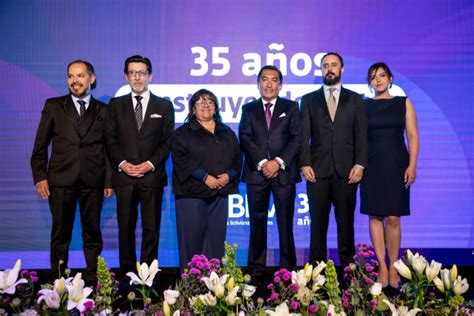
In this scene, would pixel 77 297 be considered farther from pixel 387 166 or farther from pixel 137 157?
pixel 387 166

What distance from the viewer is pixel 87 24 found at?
4.70 meters

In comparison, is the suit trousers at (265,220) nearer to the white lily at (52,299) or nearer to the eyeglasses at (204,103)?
the eyeglasses at (204,103)

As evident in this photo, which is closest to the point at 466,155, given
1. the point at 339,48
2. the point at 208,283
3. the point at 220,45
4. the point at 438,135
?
the point at 438,135

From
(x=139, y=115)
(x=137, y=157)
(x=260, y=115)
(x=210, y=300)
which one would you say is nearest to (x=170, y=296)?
(x=210, y=300)

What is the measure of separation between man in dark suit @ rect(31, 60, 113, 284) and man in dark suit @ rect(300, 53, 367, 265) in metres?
1.46

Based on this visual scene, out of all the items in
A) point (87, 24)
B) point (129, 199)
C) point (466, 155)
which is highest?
point (87, 24)

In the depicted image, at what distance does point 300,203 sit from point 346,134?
1.05 metres

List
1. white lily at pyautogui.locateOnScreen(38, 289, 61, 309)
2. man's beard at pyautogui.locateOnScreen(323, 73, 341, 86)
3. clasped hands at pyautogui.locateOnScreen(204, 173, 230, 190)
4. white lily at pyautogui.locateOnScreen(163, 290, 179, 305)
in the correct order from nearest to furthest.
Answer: white lily at pyautogui.locateOnScreen(38, 289, 61, 309) → white lily at pyautogui.locateOnScreen(163, 290, 179, 305) → clasped hands at pyautogui.locateOnScreen(204, 173, 230, 190) → man's beard at pyautogui.locateOnScreen(323, 73, 341, 86)

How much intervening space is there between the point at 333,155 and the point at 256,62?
1.31m

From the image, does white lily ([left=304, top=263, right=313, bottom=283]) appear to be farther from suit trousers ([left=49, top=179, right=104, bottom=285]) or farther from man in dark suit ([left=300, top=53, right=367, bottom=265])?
suit trousers ([left=49, top=179, right=104, bottom=285])

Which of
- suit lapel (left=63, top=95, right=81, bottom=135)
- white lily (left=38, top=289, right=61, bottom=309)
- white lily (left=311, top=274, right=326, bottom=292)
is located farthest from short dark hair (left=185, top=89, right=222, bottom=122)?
white lily (left=38, top=289, right=61, bottom=309)

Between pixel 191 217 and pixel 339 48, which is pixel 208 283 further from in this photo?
pixel 339 48

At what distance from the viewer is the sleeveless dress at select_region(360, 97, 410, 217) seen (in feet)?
12.1

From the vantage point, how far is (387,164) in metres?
3.72
